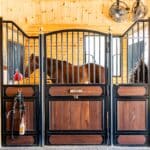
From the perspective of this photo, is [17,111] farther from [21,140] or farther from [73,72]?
[73,72]

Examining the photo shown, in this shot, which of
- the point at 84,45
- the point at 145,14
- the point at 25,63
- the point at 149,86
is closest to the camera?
the point at 149,86

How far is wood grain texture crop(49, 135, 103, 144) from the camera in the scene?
4.72m

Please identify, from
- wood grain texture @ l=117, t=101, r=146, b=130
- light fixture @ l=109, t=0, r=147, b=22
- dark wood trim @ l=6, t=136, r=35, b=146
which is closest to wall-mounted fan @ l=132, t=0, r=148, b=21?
light fixture @ l=109, t=0, r=147, b=22

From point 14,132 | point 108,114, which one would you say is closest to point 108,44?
point 108,114

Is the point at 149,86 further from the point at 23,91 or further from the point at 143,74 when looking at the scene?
the point at 23,91

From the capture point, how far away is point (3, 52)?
4773 millimetres

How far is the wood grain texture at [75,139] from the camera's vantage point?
472cm

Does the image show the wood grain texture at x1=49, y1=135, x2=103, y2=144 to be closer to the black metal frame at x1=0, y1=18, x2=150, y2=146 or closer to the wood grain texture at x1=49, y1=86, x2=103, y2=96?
the black metal frame at x1=0, y1=18, x2=150, y2=146

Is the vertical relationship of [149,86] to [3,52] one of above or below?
below

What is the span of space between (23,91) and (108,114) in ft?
4.23

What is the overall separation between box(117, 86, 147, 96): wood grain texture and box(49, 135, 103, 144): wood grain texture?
2.40 ft

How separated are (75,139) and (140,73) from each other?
4.60 ft

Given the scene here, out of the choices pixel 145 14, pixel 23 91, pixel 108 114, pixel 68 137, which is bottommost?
pixel 68 137

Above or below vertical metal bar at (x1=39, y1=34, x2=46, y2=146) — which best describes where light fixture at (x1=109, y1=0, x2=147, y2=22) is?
above
